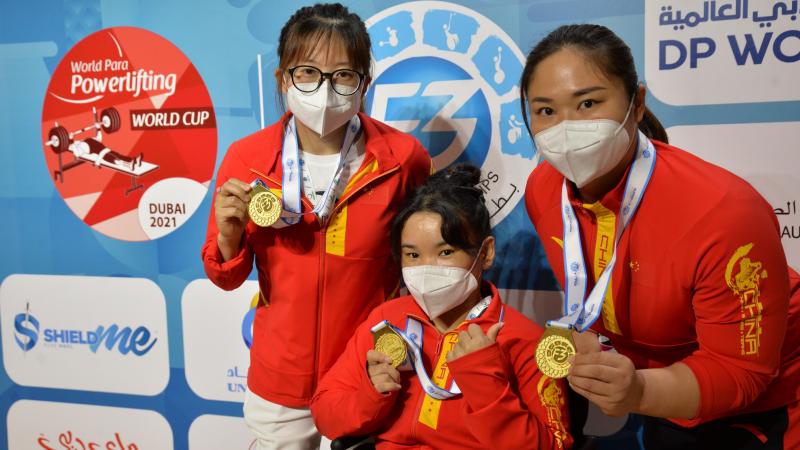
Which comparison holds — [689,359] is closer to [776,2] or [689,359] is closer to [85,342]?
[776,2]

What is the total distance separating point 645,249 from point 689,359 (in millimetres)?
273

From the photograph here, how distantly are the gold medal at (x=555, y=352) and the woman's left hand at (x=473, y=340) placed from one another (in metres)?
0.15

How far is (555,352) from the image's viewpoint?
171cm

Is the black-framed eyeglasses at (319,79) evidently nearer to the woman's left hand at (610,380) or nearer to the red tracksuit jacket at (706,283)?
the red tracksuit jacket at (706,283)

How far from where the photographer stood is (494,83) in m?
2.71

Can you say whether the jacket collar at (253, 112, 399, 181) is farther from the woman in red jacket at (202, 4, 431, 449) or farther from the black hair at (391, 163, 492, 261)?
the black hair at (391, 163, 492, 261)

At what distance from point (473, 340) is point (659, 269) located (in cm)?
50

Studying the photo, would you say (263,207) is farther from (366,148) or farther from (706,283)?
(706,283)

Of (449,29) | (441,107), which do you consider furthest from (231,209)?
(449,29)

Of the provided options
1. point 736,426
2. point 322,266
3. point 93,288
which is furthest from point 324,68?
point 93,288

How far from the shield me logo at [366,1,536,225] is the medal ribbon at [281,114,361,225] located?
0.63 m

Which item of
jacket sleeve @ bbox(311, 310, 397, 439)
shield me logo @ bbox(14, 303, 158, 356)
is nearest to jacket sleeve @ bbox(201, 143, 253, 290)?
jacket sleeve @ bbox(311, 310, 397, 439)

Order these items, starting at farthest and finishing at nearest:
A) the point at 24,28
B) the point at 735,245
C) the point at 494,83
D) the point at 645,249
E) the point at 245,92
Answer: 1. the point at 24,28
2. the point at 245,92
3. the point at 494,83
4. the point at 645,249
5. the point at 735,245

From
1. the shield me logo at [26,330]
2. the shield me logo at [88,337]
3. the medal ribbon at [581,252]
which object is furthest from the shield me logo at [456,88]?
the shield me logo at [26,330]
